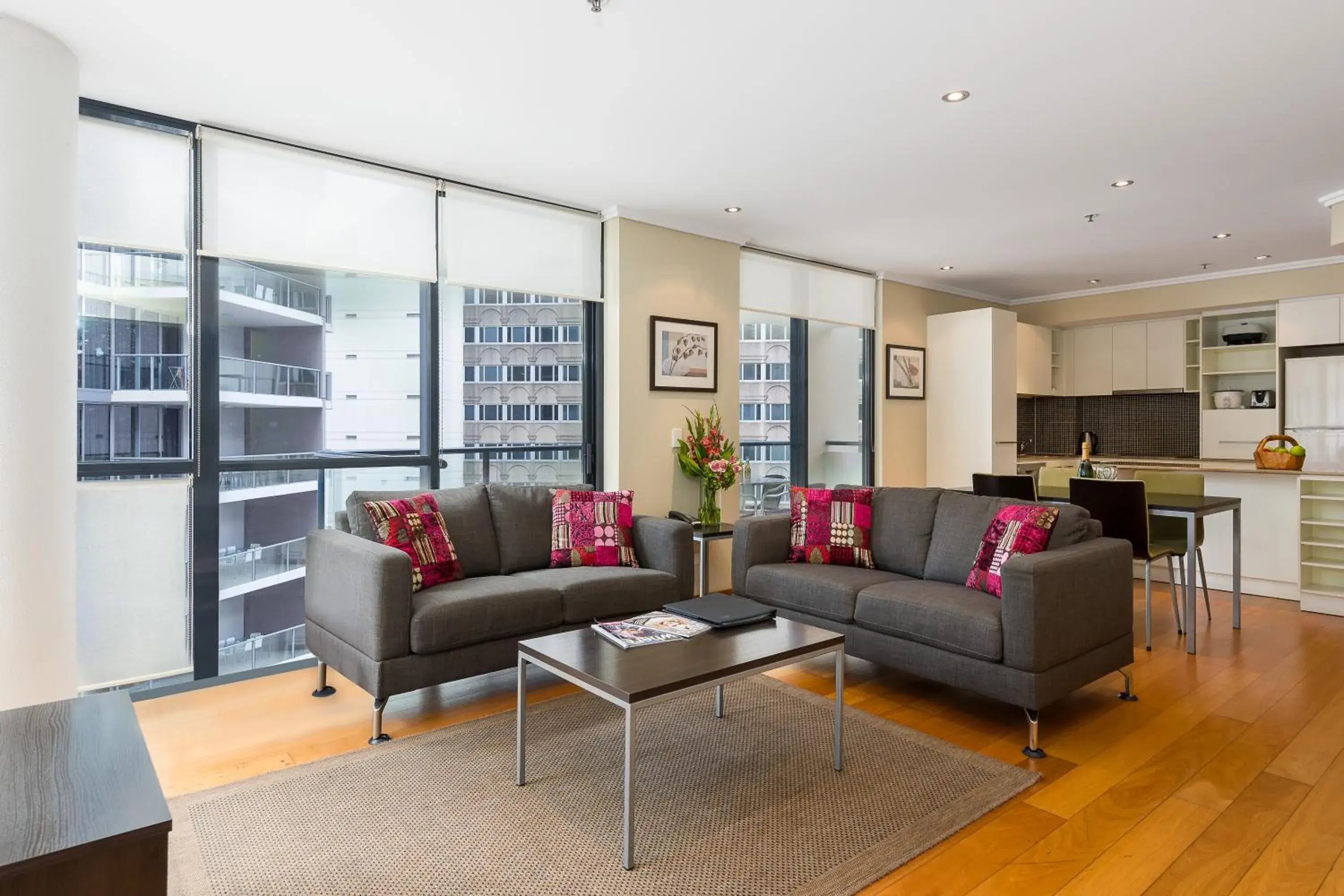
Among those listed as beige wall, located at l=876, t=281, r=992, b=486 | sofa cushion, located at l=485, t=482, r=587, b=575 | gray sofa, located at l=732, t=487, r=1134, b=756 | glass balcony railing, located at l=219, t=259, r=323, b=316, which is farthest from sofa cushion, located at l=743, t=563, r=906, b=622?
beige wall, located at l=876, t=281, r=992, b=486

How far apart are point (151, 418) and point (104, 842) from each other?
2644 millimetres

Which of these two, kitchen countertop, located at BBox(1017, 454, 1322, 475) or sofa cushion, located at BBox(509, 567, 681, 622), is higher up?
kitchen countertop, located at BBox(1017, 454, 1322, 475)

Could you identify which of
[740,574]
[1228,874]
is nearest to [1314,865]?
[1228,874]

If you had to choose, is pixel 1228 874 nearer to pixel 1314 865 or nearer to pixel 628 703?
pixel 1314 865

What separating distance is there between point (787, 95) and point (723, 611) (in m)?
2.08

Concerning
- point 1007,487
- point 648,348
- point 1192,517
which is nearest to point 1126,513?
point 1192,517

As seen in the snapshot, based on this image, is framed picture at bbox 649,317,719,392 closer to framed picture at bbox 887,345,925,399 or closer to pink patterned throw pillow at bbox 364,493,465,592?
pink patterned throw pillow at bbox 364,493,465,592

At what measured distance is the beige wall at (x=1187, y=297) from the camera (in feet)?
19.5

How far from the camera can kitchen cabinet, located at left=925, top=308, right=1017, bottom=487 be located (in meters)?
6.47

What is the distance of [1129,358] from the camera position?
23.9 feet

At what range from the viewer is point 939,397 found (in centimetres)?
685

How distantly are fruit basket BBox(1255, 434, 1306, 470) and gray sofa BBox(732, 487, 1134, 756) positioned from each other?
2941mm

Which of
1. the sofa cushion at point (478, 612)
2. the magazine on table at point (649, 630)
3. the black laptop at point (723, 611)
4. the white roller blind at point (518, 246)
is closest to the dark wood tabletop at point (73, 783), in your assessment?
the sofa cushion at point (478, 612)

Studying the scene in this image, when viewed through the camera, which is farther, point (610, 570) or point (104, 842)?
point (610, 570)
